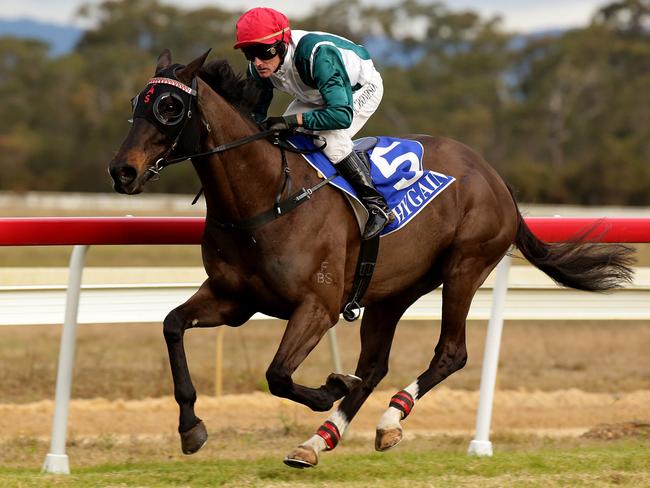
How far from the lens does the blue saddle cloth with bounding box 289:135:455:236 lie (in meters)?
5.09

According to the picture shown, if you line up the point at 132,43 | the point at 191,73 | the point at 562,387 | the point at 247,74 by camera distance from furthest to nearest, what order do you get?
the point at 132,43, the point at 562,387, the point at 247,74, the point at 191,73

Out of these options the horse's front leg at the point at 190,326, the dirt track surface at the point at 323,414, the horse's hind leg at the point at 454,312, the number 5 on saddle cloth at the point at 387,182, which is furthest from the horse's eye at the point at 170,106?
the dirt track surface at the point at 323,414

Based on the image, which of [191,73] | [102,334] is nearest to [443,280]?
[191,73]

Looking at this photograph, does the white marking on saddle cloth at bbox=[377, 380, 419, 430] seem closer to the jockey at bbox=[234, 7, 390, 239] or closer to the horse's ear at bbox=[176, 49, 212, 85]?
the jockey at bbox=[234, 7, 390, 239]

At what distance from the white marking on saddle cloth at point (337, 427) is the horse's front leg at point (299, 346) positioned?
0.48 ft

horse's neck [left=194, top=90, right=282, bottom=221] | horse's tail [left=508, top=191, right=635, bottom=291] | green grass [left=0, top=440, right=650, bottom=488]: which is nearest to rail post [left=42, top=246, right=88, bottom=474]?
green grass [left=0, top=440, right=650, bottom=488]

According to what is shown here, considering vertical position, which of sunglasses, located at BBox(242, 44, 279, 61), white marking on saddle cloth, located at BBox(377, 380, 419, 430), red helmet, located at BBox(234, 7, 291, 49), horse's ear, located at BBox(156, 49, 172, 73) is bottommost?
white marking on saddle cloth, located at BBox(377, 380, 419, 430)

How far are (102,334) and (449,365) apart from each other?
229 inches

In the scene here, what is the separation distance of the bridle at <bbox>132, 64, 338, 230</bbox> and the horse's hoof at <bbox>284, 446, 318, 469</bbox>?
89cm

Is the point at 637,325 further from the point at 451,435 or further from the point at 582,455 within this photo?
the point at 582,455

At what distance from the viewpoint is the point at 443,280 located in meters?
5.56

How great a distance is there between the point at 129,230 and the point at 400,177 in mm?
1160

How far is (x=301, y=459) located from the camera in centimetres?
A: 470

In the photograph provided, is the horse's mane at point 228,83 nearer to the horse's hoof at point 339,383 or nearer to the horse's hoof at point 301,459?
the horse's hoof at point 339,383
